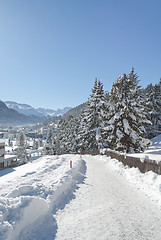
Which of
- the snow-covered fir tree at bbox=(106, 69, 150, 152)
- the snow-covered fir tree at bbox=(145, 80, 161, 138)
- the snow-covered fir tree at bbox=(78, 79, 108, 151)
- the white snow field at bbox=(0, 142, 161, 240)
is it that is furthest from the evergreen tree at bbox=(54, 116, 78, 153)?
the white snow field at bbox=(0, 142, 161, 240)

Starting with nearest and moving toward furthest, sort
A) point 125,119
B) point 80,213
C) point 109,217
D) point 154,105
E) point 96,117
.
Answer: point 109,217, point 80,213, point 125,119, point 96,117, point 154,105

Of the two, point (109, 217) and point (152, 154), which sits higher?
point (152, 154)

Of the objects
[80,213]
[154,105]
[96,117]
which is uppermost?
[154,105]

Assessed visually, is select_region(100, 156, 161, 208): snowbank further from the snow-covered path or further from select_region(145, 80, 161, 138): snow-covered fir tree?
select_region(145, 80, 161, 138): snow-covered fir tree

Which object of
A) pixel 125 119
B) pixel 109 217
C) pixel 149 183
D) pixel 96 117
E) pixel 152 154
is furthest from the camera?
pixel 96 117

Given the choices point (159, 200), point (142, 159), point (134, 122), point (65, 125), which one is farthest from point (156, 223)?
point (65, 125)

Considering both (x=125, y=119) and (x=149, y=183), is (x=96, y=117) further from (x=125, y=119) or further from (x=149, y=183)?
(x=149, y=183)

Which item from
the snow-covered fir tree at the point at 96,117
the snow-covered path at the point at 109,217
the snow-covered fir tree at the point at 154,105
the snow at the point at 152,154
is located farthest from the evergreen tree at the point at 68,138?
the snow-covered path at the point at 109,217

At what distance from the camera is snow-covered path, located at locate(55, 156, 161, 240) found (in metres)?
4.65

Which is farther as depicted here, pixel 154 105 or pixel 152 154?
pixel 154 105

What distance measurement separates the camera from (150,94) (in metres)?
37.5

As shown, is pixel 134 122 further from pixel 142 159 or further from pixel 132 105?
pixel 142 159

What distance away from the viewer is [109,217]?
223 inches

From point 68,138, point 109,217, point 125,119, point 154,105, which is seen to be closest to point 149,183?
point 109,217
